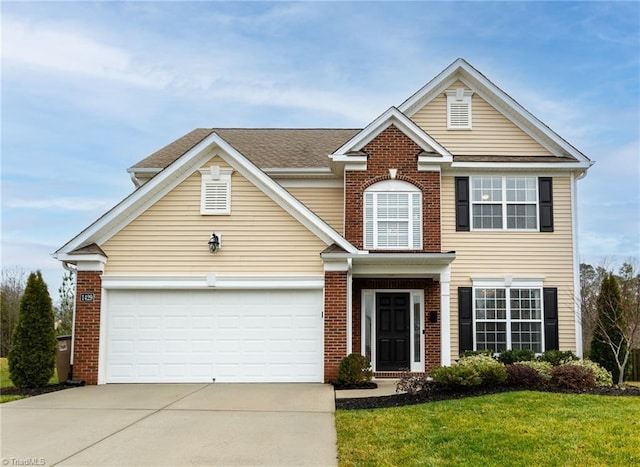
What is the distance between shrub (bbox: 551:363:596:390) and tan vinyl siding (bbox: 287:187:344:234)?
6.99 metres

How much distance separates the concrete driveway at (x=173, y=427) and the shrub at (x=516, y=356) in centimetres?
512

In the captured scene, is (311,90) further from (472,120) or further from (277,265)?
(277,265)

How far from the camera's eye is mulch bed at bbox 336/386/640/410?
10.2m

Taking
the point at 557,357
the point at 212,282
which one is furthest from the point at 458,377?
the point at 212,282

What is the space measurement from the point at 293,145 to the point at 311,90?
13.6 ft

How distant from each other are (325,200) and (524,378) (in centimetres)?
748

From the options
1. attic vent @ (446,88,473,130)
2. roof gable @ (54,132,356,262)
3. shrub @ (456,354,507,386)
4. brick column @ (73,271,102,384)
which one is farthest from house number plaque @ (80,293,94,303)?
attic vent @ (446,88,473,130)

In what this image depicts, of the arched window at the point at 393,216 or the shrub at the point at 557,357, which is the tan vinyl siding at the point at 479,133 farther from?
the shrub at the point at 557,357

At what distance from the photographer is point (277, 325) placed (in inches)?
532

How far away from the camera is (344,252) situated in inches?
523


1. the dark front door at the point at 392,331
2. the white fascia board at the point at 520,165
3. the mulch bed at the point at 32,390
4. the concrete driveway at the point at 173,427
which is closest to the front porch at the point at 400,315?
the dark front door at the point at 392,331

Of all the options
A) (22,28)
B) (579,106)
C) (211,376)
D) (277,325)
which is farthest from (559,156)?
(22,28)

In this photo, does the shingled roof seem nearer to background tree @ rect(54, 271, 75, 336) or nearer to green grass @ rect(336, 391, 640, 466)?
green grass @ rect(336, 391, 640, 466)

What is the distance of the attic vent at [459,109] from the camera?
650 inches
